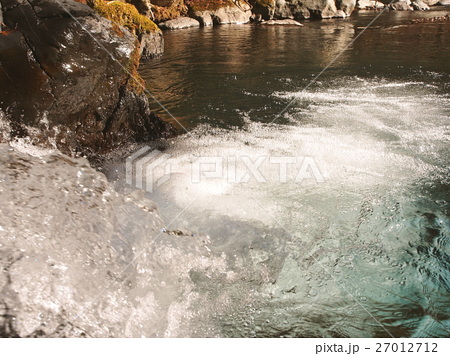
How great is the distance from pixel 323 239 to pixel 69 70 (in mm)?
3724

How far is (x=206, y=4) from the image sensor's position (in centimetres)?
2102

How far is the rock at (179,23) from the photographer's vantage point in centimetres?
1903

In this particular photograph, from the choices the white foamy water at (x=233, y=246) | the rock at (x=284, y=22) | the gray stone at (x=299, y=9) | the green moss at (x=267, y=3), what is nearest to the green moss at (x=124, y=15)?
the white foamy water at (x=233, y=246)

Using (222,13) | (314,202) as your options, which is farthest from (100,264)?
(222,13)

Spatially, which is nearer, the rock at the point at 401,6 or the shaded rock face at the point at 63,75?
the shaded rock face at the point at 63,75

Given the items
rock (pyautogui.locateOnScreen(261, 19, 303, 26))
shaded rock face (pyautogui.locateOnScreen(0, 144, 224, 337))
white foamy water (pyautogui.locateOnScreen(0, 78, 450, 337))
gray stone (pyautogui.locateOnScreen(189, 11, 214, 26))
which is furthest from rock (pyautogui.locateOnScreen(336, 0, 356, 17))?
shaded rock face (pyautogui.locateOnScreen(0, 144, 224, 337))

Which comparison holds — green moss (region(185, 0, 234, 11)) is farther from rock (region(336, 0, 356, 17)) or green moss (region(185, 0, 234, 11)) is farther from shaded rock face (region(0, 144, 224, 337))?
shaded rock face (region(0, 144, 224, 337))

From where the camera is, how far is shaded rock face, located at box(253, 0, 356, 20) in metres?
22.1

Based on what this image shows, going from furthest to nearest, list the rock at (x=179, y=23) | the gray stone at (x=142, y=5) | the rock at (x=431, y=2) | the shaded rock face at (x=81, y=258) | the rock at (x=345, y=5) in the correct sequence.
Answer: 1. the rock at (x=431, y=2)
2. the rock at (x=345, y=5)
3. the rock at (x=179, y=23)
4. the gray stone at (x=142, y=5)
5. the shaded rock face at (x=81, y=258)

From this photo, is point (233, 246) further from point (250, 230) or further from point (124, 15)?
point (124, 15)

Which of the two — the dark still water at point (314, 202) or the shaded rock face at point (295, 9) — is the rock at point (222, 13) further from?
the dark still water at point (314, 202)

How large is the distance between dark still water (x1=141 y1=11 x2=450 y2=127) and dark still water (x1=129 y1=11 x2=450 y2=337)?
10 cm

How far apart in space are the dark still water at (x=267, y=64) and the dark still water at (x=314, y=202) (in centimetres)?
10
